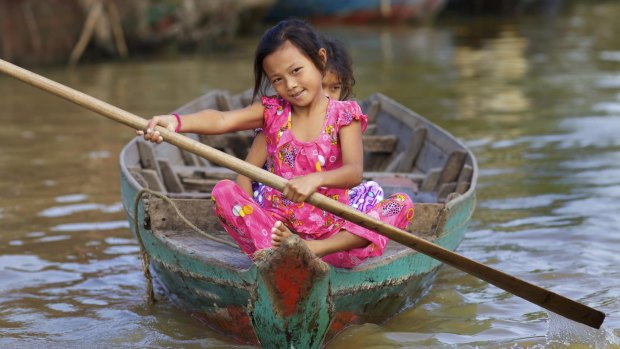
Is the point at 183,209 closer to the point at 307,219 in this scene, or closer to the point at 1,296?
the point at 307,219

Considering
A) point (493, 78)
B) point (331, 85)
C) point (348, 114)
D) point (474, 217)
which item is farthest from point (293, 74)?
point (493, 78)

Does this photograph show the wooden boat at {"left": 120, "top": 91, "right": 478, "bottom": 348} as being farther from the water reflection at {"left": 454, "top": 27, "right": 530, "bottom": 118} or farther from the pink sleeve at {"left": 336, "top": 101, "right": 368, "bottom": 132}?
the water reflection at {"left": 454, "top": 27, "right": 530, "bottom": 118}

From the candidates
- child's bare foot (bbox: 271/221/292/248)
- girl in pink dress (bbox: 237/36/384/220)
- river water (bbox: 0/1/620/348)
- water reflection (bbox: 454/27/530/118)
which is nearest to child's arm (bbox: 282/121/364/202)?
child's bare foot (bbox: 271/221/292/248)

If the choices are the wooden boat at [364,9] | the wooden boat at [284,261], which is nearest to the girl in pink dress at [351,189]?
the wooden boat at [284,261]

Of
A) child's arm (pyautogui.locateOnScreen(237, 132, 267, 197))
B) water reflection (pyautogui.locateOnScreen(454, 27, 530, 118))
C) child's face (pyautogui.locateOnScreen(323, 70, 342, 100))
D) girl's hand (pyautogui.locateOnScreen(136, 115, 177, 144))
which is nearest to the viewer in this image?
girl's hand (pyautogui.locateOnScreen(136, 115, 177, 144))

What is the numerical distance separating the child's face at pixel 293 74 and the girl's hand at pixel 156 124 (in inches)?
15.7

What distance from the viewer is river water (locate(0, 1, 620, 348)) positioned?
4266 millimetres

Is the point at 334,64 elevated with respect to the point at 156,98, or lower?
elevated

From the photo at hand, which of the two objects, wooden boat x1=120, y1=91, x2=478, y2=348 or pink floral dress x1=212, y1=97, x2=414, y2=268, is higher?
pink floral dress x1=212, y1=97, x2=414, y2=268

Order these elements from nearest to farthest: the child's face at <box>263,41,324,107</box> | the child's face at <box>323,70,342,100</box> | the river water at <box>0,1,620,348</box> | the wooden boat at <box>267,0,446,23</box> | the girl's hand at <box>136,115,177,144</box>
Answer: the girl's hand at <box>136,115,177,144</box> < the child's face at <box>263,41,324,107</box> < the river water at <box>0,1,620,348</box> < the child's face at <box>323,70,342,100</box> < the wooden boat at <box>267,0,446,23</box>

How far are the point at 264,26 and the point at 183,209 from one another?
53.8 ft

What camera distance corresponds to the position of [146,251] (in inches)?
169

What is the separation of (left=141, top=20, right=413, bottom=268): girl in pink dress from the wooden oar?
141 mm

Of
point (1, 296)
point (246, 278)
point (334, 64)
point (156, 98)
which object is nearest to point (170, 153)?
point (1, 296)
